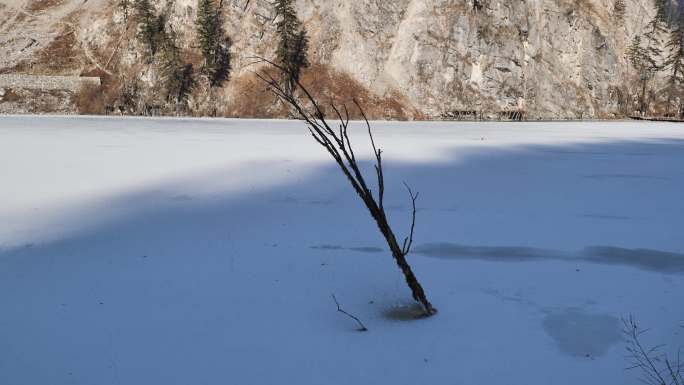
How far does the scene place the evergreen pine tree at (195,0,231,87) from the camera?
Result: 165 ft

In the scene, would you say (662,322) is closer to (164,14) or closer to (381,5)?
(381,5)

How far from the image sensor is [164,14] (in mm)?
55406

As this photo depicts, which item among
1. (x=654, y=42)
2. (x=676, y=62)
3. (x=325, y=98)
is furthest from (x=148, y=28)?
(x=654, y=42)

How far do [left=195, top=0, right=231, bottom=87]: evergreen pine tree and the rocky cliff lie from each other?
127cm

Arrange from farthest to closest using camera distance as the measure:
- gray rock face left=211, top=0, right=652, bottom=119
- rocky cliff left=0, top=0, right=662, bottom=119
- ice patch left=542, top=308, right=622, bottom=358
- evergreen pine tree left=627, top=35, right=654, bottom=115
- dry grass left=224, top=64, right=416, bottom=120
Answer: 1. evergreen pine tree left=627, top=35, right=654, bottom=115
2. gray rock face left=211, top=0, right=652, bottom=119
3. rocky cliff left=0, top=0, right=662, bottom=119
4. dry grass left=224, top=64, right=416, bottom=120
5. ice patch left=542, top=308, right=622, bottom=358

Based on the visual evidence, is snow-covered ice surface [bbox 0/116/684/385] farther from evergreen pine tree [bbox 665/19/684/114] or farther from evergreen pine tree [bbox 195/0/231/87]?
evergreen pine tree [bbox 665/19/684/114]

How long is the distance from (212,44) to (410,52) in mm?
23751

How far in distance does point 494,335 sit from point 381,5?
56897 mm

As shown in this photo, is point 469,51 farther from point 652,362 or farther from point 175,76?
point 652,362

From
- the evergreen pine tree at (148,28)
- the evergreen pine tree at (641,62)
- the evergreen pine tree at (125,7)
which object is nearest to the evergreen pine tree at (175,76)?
the evergreen pine tree at (148,28)

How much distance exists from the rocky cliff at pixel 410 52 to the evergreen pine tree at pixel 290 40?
1432 mm

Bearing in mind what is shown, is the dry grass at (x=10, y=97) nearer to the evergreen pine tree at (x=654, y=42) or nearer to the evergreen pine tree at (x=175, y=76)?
the evergreen pine tree at (x=175, y=76)

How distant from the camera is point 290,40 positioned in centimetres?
5128

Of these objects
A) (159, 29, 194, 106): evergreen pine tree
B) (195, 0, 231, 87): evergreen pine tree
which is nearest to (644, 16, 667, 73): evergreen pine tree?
(195, 0, 231, 87): evergreen pine tree
